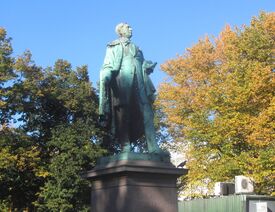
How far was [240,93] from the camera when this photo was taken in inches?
888

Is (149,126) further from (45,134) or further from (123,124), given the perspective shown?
(45,134)

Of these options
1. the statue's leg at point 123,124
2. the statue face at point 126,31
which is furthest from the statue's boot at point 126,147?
the statue face at point 126,31

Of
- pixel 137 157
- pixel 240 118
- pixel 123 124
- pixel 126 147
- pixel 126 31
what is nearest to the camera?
pixel 137 157

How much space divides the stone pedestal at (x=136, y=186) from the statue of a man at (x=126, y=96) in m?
0.86

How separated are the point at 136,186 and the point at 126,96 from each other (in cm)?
185

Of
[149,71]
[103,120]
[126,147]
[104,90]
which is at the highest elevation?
[149,71]

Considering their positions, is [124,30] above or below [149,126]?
above

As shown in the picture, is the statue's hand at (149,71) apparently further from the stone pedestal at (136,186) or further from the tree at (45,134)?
the tree at (45,134)

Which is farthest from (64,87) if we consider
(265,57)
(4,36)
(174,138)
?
(265,57)

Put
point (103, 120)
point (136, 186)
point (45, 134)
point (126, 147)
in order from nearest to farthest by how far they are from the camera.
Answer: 1. point (136, 186)
2. point (126, 147)
3. point (103, 120)
4. point (45, 134)

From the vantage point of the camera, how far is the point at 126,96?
995 cm

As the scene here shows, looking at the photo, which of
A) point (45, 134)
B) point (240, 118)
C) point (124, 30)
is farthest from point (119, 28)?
point (45, 134)

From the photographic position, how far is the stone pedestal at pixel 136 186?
8.80 metres

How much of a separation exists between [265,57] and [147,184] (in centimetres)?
1640
